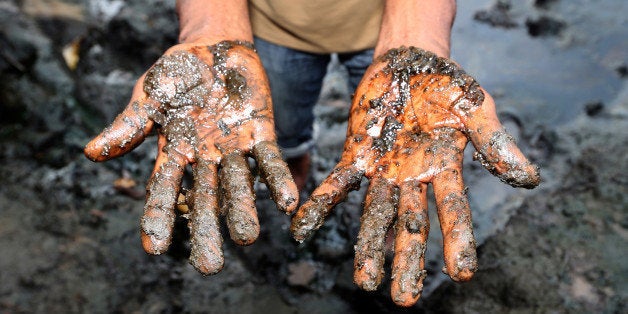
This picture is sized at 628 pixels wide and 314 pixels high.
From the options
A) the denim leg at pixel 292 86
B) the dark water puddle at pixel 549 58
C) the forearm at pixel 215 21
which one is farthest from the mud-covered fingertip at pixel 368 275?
the dark water puddle at pixel 549 58

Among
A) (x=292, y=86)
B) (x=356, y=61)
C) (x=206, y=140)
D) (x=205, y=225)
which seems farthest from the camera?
(x=292, y=86)

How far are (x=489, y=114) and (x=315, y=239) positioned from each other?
1.52m

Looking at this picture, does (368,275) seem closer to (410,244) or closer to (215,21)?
(410,244)

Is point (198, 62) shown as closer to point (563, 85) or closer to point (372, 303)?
point (372, 303)

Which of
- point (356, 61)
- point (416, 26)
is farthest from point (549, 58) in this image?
point (416, 26)

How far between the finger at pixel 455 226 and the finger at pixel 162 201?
0.84 metres

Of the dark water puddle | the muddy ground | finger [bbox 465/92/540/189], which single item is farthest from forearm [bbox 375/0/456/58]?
the dark water puddle

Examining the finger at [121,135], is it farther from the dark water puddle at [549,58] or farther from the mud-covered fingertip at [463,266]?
the dark water puddle at [549,58]

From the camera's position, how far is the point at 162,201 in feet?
5.02

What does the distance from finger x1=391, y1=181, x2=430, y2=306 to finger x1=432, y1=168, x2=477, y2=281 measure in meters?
0.06

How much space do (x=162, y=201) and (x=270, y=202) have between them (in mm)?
1623

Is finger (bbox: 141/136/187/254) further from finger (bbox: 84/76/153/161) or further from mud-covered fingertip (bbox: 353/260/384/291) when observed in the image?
mud-covered fingertip (bbox: 353/260/384/291)

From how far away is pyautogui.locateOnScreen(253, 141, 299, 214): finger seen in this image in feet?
4.87

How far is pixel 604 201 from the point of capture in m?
2.89
